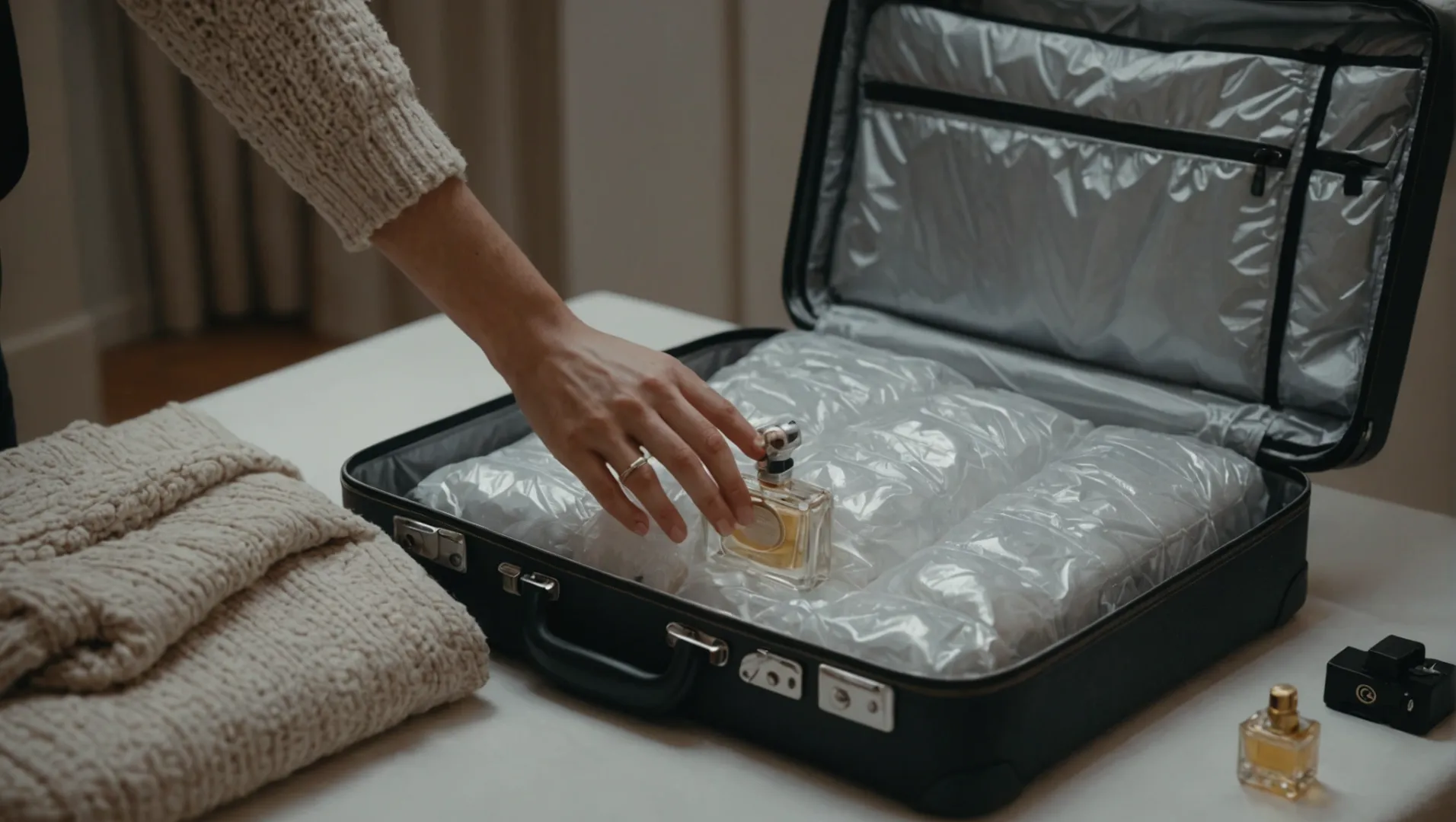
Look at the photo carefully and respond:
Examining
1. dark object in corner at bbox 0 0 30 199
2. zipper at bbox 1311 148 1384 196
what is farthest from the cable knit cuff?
zipper at bbox 1311 148 1384 196

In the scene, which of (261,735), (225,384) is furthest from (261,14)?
(225,384)

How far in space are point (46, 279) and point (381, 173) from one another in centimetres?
181

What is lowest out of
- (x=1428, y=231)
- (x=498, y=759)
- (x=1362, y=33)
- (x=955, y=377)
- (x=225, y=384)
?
(x=225, y=384)

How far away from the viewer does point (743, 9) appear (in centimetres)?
208

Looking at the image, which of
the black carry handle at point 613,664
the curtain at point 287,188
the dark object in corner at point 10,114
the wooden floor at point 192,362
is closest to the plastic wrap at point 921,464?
the black carry handle at point 613,664

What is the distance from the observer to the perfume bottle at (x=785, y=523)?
Result: 88cm

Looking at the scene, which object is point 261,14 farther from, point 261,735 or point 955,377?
point 955,377

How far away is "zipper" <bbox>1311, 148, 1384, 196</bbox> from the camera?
1.03m

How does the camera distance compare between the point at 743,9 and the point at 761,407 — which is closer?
the point at 761,407

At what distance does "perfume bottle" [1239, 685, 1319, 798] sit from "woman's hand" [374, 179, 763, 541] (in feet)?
0.94

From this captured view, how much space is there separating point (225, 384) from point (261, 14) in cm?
198

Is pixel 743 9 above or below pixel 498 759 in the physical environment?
above

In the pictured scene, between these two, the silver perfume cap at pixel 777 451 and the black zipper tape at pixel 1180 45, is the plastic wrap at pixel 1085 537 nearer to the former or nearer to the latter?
the silver perfume cap at pixel 777 451

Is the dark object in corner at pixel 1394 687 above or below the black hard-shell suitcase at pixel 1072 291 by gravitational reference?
below
